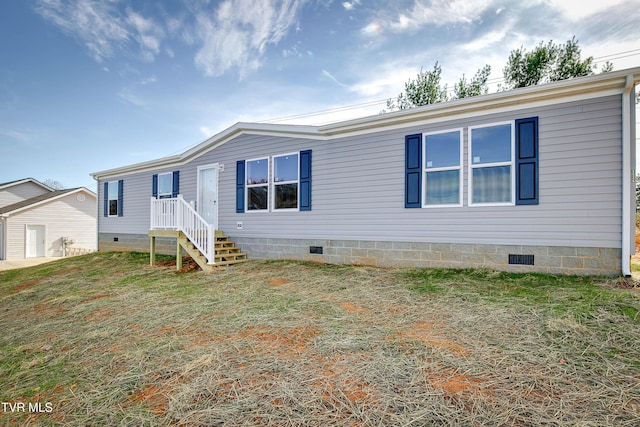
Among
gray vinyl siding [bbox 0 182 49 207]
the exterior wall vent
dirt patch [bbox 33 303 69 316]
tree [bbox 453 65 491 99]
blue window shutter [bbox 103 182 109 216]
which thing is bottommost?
dirt patch [bbox 33 303 69 316]

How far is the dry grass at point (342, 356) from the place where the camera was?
202 centimetres

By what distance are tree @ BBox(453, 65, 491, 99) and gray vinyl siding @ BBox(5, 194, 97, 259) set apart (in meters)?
24.0

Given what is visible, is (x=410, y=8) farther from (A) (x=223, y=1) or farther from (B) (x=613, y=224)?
(B) (x=613, y=224)

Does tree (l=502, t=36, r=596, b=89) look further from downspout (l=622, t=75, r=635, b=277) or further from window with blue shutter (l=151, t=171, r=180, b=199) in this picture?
window with blue shutter (l=151, t=171, r=180, b=199)

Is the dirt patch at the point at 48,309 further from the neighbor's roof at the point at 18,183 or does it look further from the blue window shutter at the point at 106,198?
the neighbor's roof at the point at 18,183

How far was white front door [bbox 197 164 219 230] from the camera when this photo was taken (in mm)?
9672

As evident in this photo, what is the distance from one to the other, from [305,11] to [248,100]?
19.9ft

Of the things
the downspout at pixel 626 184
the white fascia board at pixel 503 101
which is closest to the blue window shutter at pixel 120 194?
the white fascia board at pixel 503 101

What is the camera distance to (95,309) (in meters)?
4.89

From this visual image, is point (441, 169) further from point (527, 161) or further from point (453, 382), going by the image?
point (453, 382)

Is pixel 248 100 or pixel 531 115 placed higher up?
pixel 248 100

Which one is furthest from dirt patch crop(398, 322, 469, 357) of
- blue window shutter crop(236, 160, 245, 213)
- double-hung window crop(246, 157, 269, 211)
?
blue window shutter crop(236, 160, 245, 213)

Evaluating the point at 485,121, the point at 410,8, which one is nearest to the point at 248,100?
the point at 410,8

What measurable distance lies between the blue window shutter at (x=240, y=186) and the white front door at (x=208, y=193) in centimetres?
95
